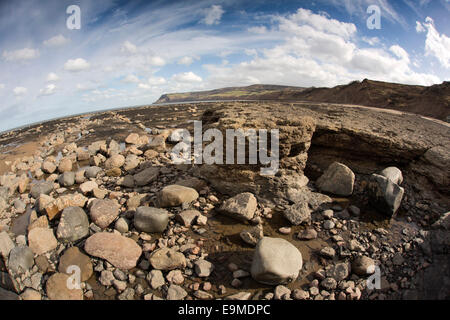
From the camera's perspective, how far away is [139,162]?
8195mm

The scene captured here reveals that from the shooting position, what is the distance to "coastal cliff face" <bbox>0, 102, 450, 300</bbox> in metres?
3.20

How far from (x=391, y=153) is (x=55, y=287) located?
8.33 meters

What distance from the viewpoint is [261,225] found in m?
4.51

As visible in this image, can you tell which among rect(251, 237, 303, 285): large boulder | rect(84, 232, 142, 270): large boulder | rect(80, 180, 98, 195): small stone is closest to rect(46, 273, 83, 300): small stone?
rect(84, 232, 142, 270): large boulder

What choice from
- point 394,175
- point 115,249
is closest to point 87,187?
point 115,249

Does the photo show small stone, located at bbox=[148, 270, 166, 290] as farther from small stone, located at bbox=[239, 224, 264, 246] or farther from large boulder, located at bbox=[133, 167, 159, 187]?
large boulder, located at bbox=[133, 167, 159, 187]

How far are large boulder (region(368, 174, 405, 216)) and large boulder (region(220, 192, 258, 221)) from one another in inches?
116

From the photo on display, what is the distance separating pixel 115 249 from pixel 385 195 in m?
5.96

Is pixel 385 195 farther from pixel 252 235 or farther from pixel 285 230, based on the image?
pixel 252 235
